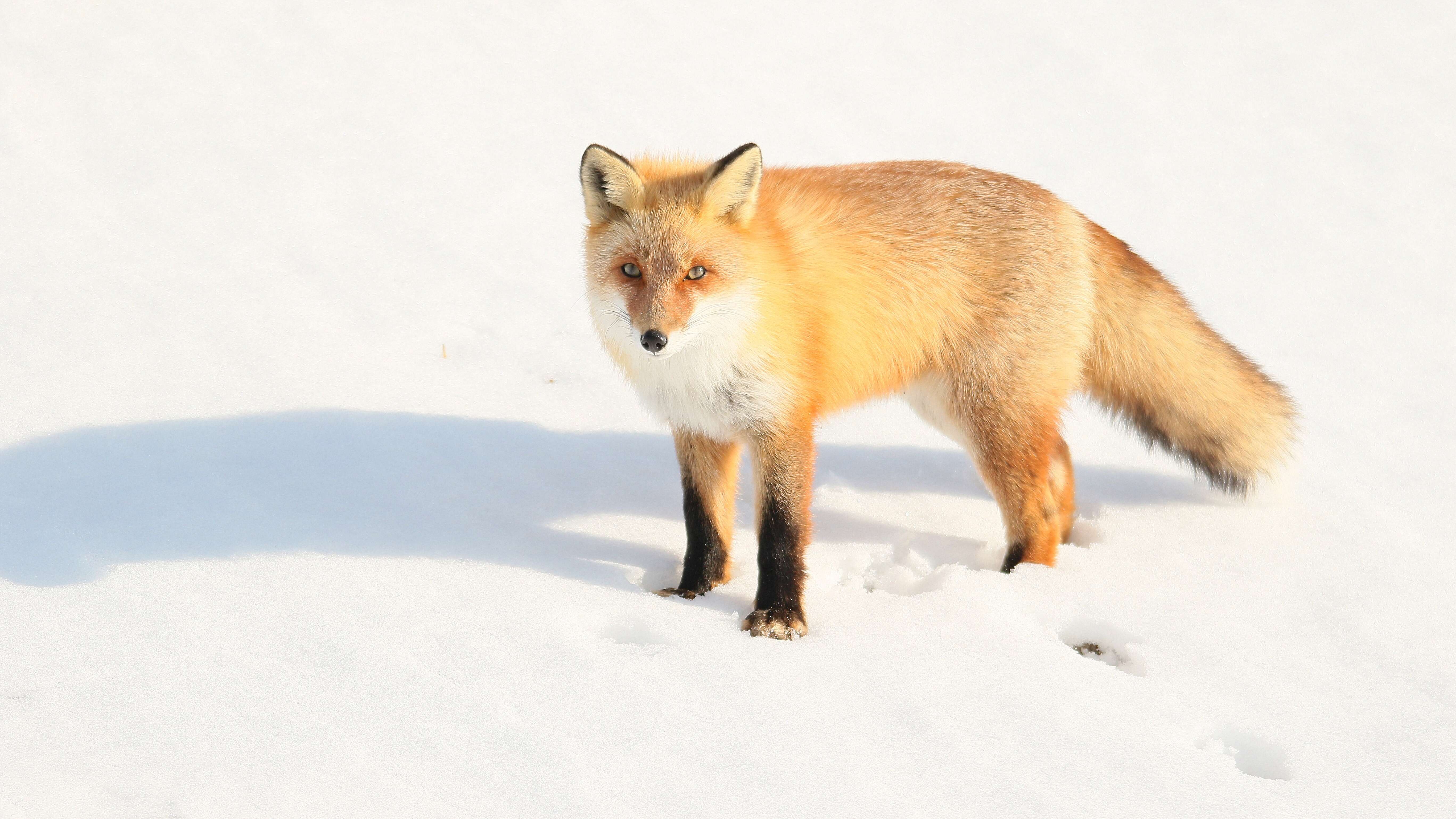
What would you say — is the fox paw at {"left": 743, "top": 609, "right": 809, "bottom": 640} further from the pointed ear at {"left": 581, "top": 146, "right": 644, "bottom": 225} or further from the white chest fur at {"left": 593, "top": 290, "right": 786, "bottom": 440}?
the pointed ear at {"left": 581, "top": 146, "right": 644, "bottom": 225}

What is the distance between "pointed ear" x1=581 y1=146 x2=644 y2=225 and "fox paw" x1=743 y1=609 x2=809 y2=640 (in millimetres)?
1362

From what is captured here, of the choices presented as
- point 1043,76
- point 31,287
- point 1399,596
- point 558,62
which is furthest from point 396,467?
point 1043,76

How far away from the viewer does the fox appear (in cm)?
336

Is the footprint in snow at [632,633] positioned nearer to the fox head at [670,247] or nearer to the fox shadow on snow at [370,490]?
the fox shadow on snow at [370,490]

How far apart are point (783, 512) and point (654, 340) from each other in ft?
2.63

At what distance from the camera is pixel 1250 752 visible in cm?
291

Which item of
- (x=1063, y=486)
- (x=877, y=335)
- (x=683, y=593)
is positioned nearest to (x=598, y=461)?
(x=683, y=593)

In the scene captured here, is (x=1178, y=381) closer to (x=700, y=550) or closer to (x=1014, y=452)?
(x=1014, y=452)

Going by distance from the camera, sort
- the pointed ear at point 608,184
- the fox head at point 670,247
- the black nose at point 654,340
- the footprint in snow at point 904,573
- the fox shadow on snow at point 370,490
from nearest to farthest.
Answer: the black nose at point 654,340 → the fox head at point 670,247 → the pointed ear at point 608,184 → the fox shadow on snow at point 370,490 → the footprint in snow at point 904,573

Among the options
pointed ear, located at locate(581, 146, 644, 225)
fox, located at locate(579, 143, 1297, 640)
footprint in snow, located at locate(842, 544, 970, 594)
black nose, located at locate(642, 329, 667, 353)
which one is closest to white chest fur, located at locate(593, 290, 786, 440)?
fox, located at locate(579, 143, 1297, 640)

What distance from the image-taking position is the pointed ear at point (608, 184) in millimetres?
3334

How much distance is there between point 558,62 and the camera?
7.74m

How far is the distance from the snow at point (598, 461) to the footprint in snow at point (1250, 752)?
1 centimetres

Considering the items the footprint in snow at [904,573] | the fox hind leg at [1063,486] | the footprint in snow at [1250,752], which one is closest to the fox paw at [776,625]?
the footprint in snow at [904,573]
